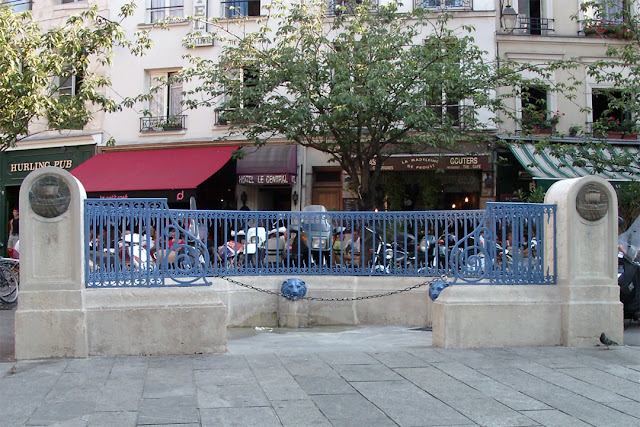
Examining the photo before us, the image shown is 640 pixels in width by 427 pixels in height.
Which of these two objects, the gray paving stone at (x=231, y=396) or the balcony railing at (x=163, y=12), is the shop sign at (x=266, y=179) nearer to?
the balcony railing at (x=163, y=12)

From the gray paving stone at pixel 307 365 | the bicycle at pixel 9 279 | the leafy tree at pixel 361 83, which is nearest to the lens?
the gray paving stone at pixel 307 365

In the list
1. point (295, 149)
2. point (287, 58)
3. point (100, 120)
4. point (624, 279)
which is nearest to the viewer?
point (624, 279)

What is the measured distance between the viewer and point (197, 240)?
7.88 metres

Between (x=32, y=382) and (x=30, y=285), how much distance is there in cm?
140

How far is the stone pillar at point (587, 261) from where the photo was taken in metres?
8.02

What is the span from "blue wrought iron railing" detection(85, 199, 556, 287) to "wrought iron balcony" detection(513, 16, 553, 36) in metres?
12.8

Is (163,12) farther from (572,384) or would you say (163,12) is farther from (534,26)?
(572,384)

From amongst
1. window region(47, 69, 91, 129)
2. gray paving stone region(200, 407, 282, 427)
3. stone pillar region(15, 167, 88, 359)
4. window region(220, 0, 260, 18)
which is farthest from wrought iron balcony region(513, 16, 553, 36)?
gray paving stone region(200, 407, 282, 427)

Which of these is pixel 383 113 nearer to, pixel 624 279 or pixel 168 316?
pixel 624 279

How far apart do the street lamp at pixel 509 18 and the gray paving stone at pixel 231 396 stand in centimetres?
1683

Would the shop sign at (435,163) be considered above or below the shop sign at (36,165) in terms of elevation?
below

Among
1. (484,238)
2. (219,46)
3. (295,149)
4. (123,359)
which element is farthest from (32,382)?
(219,46)

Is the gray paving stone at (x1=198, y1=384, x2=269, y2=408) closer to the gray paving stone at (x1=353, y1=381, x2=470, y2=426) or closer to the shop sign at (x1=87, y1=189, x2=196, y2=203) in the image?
the gray paving stone at (x1=353, y1=381, x2=470, y2=426)

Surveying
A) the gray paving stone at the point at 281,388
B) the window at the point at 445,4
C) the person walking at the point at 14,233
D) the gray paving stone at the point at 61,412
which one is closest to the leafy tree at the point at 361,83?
the window at the point at 445,4
